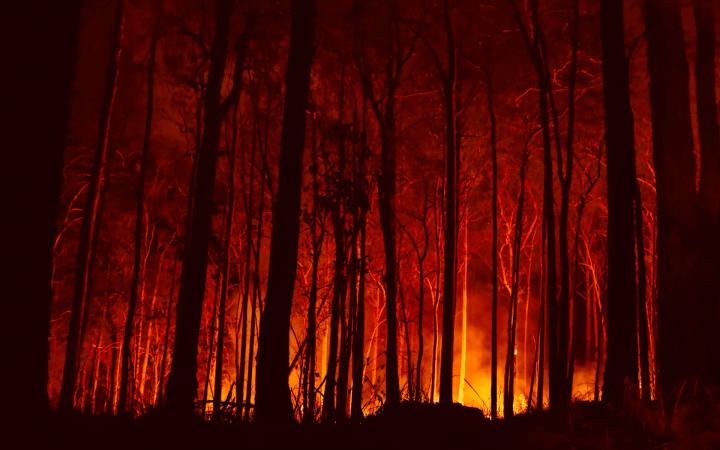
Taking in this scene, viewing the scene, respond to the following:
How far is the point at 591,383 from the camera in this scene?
22938 millimetres

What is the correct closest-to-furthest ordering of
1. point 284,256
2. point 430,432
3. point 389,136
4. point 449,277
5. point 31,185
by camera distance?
1. point 31,185
2. point 430,432
3. point 284,256
4. point 449,277
5. point 389,136

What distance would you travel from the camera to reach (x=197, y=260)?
26.7ft

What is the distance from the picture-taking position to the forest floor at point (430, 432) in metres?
5.17

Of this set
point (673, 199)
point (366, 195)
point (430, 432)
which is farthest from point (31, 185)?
point (366, 195)

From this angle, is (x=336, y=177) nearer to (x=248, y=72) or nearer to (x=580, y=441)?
(x=248, y=72)

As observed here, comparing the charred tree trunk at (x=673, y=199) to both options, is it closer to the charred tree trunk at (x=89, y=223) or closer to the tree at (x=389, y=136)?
the tree at (x=389, y=136)

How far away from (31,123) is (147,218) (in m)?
16.6

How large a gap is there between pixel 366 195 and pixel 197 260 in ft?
12.1

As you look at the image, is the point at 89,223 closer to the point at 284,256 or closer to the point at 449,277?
the point at 284,256

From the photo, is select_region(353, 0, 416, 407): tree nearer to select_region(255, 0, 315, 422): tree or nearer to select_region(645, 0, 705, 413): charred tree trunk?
select_region(255, 0, 315, 422): tree

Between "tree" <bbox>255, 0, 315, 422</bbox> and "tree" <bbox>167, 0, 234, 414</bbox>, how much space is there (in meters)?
1.03

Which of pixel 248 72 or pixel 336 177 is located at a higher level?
pixel 248 72

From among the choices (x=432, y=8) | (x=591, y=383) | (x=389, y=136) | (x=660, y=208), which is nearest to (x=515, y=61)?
(x=432, y=8)

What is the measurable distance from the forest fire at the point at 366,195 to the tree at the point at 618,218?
1.1 inches
